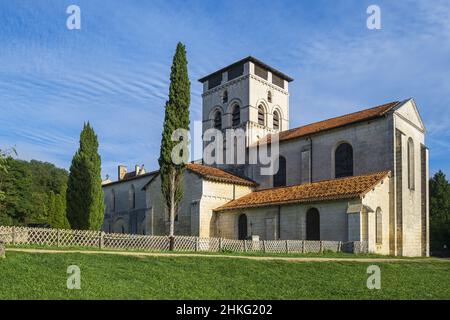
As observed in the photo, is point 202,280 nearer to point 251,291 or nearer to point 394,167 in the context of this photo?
point 251,291

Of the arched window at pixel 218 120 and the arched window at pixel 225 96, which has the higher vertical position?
the arched window at pixel 225 96

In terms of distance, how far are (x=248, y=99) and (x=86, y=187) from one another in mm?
19325

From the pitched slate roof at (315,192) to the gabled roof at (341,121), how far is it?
15.4 ft

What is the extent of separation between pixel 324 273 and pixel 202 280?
227 inches

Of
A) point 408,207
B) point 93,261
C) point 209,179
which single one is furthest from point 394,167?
point 93,261

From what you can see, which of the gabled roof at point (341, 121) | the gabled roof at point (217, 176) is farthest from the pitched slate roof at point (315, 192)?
the gabled roof at point (341, 121)

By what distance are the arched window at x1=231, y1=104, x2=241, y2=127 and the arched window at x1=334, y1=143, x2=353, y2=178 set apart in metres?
14.4

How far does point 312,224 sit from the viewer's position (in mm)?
30719

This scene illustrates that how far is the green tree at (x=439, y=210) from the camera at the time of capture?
4697 cm

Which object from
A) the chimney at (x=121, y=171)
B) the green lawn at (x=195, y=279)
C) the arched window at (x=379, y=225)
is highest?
the chimney at (x=121, y=171)

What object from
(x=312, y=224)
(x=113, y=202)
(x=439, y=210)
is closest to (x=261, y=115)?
(x=312, y=224)

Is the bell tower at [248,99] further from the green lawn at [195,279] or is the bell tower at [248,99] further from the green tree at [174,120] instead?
the green lawn at [195,279]

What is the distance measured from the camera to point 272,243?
25500mm

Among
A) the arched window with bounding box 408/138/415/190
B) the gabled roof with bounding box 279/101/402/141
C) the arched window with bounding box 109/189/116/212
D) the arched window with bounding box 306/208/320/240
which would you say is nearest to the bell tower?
the gabled roof with bounding box 279/101/402/141
